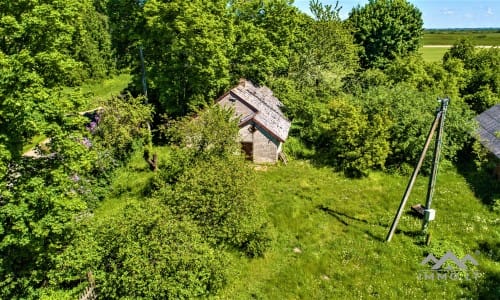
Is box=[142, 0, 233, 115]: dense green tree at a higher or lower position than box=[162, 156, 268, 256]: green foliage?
higher

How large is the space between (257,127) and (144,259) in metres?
14.7

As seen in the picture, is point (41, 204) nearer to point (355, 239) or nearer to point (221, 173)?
point (221, 173)

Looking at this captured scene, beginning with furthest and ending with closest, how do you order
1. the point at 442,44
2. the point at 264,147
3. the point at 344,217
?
the point at 442,44, the point at 264,147, the point at 344,217

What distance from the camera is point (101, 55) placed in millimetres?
51531

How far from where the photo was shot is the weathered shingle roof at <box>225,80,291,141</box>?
24.8 meters

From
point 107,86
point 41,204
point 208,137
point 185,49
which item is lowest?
point 41,204

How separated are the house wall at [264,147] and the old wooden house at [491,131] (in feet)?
48.6

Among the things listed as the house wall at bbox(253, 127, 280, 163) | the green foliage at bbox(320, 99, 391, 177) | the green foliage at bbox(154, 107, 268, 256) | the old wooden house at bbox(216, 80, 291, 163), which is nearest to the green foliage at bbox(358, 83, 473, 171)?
the green foliage at bbox(320, 99, 391, 177)

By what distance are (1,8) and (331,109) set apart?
2101 centimetres

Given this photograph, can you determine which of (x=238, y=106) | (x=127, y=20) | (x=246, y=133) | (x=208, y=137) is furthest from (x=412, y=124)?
(x=127, y=20)

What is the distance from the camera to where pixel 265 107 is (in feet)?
88.9

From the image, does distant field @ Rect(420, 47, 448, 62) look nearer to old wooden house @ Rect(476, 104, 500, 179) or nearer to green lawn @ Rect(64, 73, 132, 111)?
old wooden house @ Rect(476, 104, 500, 179)

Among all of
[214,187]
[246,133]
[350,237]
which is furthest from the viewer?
[246,133]

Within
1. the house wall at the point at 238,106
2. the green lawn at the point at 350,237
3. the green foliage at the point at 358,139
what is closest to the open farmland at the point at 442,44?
the green foliage at the point at 358,139
